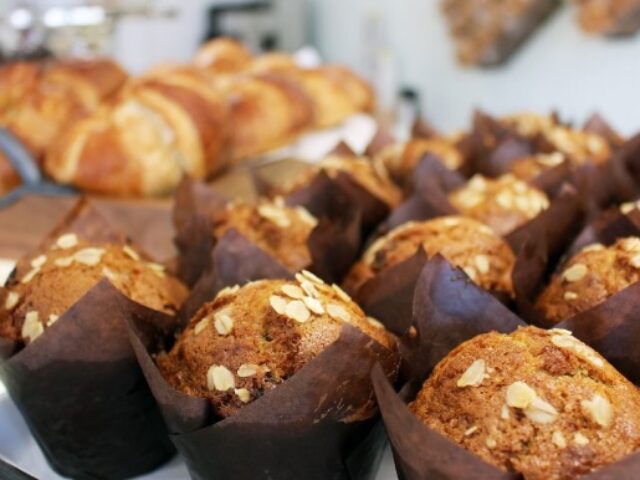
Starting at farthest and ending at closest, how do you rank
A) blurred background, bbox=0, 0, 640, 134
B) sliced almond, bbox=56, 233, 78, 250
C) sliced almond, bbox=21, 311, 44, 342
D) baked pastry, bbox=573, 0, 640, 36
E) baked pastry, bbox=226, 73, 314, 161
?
blurred background, bbox=0, 0, 640, 134 < baked pastry, bbox=573, 0, 640, 36 < baked pastry, bbox=226, 73, 314, 161 < sliced almond, bbox=56, 233, 78, 250 < sliced almond, bbox=21, 311, 44, 342

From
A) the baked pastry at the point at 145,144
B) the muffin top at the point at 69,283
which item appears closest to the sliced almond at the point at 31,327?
the muffin top at the point at 69,283

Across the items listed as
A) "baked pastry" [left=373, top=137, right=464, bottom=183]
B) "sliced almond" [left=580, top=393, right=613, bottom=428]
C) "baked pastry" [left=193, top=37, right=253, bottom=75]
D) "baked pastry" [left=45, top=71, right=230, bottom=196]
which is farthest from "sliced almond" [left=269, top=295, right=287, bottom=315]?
"baked pastry" [left=193, top=37, right=253, bottom=75]

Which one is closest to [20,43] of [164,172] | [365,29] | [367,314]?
[164,172]

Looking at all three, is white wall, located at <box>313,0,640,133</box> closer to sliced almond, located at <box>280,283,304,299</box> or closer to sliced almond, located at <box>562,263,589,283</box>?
sliced almond, located at <box>562,263,589,283</box>

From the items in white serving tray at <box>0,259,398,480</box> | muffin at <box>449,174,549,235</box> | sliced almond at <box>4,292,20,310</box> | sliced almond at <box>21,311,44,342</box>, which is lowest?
muffin at <box>449,174,549,235</box>

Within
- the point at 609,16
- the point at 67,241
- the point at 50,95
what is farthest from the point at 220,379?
the point at 609,16
